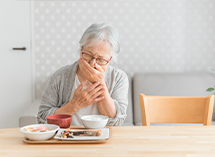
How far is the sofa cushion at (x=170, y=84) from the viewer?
2.71m

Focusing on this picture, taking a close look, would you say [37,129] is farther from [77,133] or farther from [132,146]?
[132,146]

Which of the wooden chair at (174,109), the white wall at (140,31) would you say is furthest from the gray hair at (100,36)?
the white wall at (140,31)

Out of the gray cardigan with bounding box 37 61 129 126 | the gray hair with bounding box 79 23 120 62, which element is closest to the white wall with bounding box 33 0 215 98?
the gray cardigan with bounding box 37 61 129 126

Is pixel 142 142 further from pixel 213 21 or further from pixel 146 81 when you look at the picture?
pixel 213 21

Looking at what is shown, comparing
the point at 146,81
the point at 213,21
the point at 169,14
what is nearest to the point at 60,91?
the point at 146,81

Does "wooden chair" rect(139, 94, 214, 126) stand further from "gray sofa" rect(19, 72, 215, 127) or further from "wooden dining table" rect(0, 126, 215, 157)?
"gray sofa" rect(19, 72, 215, 127)

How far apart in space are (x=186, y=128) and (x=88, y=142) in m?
0.51

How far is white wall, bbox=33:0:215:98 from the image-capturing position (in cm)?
299

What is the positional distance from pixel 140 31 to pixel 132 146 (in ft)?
7.15

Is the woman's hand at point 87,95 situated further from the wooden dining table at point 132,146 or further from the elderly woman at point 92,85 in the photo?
the wooden dining table at point 132,146

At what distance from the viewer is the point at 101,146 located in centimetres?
100

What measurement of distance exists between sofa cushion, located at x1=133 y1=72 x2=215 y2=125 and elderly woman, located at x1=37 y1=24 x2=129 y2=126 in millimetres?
1100

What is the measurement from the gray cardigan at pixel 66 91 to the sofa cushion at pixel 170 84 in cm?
110

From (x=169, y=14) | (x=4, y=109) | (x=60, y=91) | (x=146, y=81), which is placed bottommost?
(x=4, y=109)
